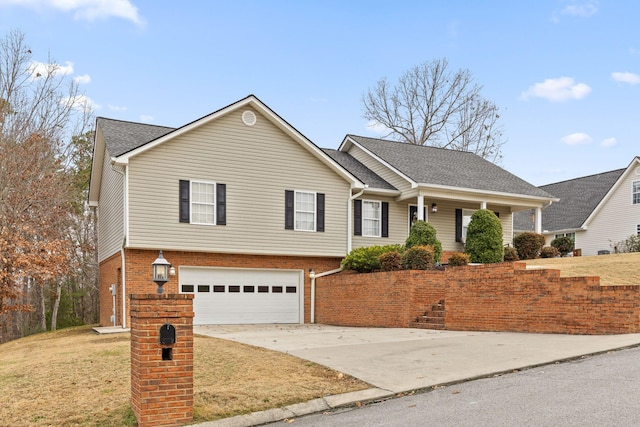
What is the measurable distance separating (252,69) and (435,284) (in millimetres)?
9438

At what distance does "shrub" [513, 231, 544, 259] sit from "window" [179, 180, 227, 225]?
1186cm

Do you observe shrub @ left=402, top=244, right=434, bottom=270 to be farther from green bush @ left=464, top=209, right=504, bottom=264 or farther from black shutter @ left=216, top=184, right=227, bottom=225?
black shutter @ left=216, top=184, right=227, bottom=225

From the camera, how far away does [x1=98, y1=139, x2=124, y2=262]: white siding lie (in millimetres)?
18453

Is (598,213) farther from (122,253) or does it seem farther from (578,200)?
(122,253)

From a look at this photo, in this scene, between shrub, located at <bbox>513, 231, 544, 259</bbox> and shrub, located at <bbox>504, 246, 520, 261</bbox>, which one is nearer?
shrub, located at <bbox>504, 246, 520, 261</bbox>

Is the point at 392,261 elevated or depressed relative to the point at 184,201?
depressed

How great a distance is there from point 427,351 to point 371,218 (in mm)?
11271

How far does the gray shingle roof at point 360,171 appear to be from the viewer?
2226cm

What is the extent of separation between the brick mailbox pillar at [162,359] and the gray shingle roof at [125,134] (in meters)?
11.8

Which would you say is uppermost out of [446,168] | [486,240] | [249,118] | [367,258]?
[249,118]

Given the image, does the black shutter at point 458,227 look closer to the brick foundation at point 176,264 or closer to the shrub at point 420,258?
the brick foundation at point 176,264

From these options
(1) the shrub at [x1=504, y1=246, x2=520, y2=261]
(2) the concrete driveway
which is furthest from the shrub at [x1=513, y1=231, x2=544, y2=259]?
(2) the concrete driveway

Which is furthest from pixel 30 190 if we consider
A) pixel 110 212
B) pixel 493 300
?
pixel 493 300

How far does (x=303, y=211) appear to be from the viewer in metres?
20.0
